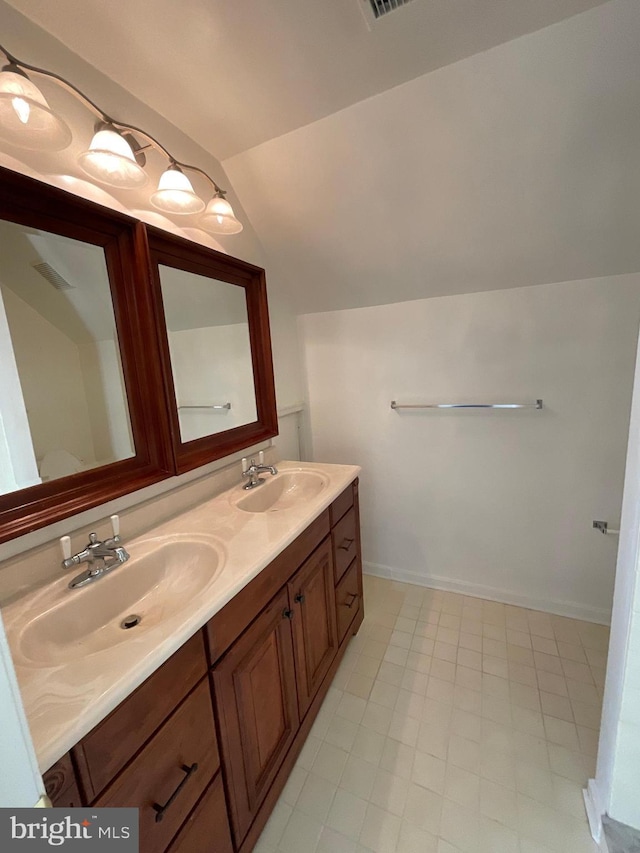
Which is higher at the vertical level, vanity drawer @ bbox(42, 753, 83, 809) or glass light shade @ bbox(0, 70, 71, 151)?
glass light shade @ bbox(0, 70, 71, 151)

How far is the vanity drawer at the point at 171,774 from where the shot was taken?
0.68 m

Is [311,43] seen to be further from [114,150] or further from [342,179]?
[114,150]

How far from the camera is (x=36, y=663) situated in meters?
0.68

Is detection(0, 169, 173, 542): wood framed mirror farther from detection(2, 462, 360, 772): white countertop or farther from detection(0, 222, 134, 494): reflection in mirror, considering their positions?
detection(2, 462, 360, 772): white countertop

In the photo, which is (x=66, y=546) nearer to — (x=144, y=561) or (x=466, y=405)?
(x=144, y=561)

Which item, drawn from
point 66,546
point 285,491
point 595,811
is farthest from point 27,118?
point 595,811

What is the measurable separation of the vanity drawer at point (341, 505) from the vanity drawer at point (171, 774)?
79cm

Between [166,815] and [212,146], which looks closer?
[166,815]

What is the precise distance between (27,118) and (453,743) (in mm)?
2306

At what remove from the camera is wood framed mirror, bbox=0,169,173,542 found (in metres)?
0.91

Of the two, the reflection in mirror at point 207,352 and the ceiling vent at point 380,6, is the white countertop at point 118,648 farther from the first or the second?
the ceiling vent at point 380,6

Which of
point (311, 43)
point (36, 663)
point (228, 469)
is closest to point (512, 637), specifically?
point (228, 469)

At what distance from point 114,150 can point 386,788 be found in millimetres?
2149

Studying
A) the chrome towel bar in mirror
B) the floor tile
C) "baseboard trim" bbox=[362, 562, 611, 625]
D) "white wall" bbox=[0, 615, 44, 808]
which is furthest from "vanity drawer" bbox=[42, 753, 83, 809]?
"baseboard trim" bbox=[362, 562, 611, 625]
